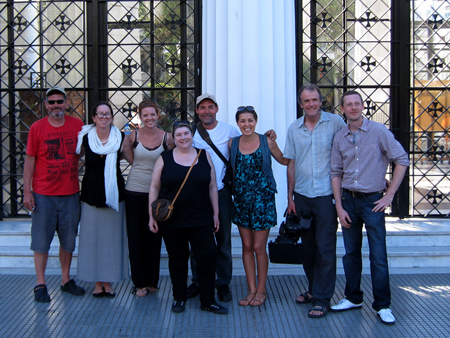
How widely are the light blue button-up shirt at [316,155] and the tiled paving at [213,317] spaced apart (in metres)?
1.10

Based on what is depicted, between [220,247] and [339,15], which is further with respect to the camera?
[339,15]

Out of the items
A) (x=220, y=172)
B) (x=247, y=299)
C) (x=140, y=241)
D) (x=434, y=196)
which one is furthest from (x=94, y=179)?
(x=434, y=196)

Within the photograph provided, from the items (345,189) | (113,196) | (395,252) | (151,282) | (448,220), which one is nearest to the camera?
(345,189)

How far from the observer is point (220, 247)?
4.60 m

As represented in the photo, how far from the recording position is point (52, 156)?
462 cm

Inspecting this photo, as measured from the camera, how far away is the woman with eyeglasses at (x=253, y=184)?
428cm

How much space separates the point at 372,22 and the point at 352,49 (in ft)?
1.45

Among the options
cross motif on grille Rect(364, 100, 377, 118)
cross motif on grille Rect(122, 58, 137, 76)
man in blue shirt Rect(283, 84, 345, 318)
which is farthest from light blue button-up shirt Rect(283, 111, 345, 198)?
cross motif on grille Rect(122, 58, 137, 76)

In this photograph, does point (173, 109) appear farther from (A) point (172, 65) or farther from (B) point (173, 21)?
(B) point (173, 21)

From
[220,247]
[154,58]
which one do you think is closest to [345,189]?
[220,247]

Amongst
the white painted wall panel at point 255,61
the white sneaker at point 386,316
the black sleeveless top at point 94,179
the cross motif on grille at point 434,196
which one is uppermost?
the white painted wall panel at point 255,61

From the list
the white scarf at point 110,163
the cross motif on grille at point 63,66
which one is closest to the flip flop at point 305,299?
the white scarf at point 110,163

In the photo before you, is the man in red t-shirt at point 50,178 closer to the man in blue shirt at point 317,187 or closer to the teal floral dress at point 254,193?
the teal floral dress at point 254,193

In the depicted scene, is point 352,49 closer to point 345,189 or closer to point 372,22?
point 372,22
